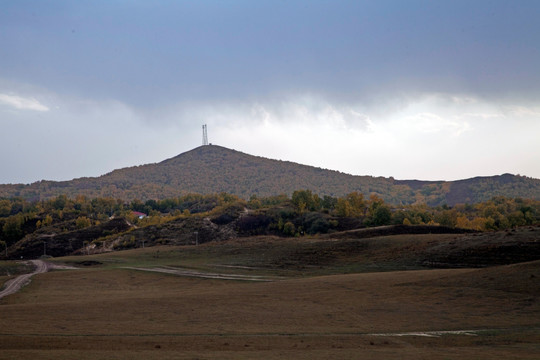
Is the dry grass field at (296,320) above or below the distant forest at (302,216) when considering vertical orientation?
below

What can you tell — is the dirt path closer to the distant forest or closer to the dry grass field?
the dry grass field

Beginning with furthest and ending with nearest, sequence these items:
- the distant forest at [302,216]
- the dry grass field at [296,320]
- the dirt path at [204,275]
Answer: the distant forest at [302,216] → the dirt path at [204,275] → the dry grass field at [296,320]

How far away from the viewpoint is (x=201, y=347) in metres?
17.4

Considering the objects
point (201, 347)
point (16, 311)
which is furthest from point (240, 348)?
point (16, 311)

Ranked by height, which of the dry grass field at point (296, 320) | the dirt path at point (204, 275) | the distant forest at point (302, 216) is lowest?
the dirt path at point (204, 275)

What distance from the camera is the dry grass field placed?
1667cm

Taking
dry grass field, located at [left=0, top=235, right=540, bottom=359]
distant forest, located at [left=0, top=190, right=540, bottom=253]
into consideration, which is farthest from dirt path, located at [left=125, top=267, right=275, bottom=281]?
distant forest, located at [left=0, top=190, right=540, bottom=253]

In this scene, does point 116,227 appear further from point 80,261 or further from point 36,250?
point 80,261

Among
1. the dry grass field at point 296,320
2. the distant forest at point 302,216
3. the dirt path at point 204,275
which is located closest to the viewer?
the dry grass field at point 296,320

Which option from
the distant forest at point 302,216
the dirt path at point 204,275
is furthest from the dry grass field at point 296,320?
the distant forest at point 302,216

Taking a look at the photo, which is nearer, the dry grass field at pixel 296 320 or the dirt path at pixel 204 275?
the dry grass field at pixel 296 320

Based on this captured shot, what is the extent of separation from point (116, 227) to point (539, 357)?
372 feet

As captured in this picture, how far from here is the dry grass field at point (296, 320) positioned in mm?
16672

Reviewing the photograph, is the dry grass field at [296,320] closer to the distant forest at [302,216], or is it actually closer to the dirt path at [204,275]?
the dirt path at [204,275]
